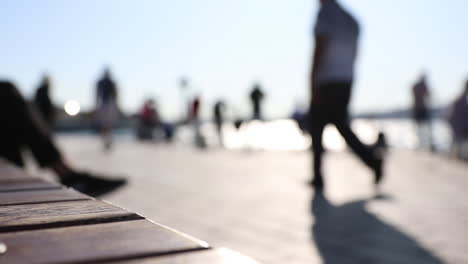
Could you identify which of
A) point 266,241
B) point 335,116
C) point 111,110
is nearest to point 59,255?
point 266,241

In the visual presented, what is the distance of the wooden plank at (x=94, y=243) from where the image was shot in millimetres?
727

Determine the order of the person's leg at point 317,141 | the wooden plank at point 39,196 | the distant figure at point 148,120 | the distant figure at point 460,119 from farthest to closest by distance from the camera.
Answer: the distant figure at point 148,120 < the distant figure at point 460,119 < the person's leg at point 317,141 < the wooden plank at point 39,196

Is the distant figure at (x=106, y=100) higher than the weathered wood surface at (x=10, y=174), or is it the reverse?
the distant figure at (x=106, y=100)

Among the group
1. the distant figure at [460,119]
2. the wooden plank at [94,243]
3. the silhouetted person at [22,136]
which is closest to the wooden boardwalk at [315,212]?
the silhouetted person at [22,136]

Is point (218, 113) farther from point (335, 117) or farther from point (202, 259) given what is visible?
point (202, 259)

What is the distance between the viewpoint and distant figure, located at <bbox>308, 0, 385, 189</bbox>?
15.5 feet

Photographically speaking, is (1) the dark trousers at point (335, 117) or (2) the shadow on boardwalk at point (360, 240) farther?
(1) the dark trousers at point (335, 117)

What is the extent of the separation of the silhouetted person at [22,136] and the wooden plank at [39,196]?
2383 mm

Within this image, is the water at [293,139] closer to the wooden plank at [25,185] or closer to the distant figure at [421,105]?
the distant figure at [421,105]

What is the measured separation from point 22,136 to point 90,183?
741 mm

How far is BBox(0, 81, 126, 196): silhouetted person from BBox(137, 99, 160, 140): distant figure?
1825cm

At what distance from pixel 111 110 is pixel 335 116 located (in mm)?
9195

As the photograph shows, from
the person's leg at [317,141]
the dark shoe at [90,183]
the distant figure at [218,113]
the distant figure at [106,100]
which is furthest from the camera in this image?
the distant figure at [218,113]

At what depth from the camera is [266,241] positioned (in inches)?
116
